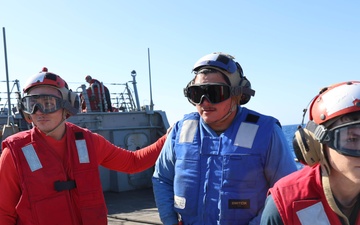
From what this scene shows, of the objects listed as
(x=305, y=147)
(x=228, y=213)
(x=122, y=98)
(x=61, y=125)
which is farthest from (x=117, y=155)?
(x=122, y=98)

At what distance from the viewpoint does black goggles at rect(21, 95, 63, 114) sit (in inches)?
116

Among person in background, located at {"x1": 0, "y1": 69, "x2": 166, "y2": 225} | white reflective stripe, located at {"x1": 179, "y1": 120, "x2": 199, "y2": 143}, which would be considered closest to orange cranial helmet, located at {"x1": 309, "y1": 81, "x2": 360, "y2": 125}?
white reflective stripe, located at {"x1": 179, "y1": 120, "x2": 199, "y2": 143}

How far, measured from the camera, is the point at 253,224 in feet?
8.13

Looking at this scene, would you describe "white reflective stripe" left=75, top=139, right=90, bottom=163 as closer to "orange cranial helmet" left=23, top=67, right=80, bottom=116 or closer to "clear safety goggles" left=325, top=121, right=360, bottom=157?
"orange cranial helmet" left=23, top=67, right=80, bottom=116

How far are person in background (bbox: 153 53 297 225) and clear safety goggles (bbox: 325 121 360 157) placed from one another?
32.6 inches

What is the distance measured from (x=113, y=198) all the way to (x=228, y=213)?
8.37 metres

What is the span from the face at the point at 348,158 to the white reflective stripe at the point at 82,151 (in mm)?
1825

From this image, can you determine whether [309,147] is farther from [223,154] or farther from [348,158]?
[223,154]

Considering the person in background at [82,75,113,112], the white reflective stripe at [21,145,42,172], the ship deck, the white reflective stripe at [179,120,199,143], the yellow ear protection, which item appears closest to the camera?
the yellow ear protection

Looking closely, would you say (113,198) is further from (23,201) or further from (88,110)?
(23,201)

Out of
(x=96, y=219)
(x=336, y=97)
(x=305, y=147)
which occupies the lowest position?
(x=96, y=219)

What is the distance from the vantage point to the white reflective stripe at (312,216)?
179 cm

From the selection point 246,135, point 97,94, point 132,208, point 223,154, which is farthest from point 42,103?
point 97,94

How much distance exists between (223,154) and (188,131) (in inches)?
12.8
